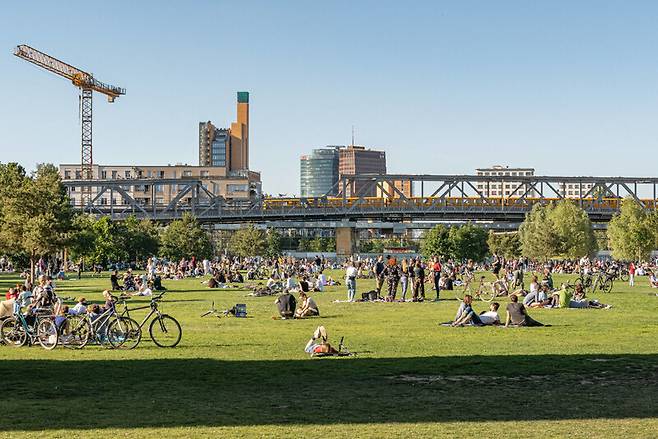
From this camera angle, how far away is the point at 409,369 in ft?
64.8

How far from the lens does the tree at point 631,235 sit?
101 meters

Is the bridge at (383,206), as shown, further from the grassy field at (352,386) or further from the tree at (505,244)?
the grassy field at (352,386)

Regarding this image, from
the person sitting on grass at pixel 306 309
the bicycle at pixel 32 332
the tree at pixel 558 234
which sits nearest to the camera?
the bicycle at pixel 32 332

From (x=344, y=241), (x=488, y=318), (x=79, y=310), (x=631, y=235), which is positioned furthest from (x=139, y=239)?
(x=79, y=310)

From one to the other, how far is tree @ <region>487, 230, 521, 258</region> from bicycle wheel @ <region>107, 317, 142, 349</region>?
14110 cm

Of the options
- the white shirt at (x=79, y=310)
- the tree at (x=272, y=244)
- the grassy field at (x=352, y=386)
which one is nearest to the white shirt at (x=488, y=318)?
the grassy field at (x=352, y=386)

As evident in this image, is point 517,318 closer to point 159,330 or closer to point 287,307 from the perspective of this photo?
point 287,307

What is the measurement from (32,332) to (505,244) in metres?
151

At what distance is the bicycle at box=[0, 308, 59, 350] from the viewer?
2333 centimetres

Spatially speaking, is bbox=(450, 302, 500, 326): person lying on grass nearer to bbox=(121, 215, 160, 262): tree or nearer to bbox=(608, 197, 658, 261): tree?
bbox=(608, 197, 658, 261): tree

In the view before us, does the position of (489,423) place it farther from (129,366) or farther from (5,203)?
(5,203)

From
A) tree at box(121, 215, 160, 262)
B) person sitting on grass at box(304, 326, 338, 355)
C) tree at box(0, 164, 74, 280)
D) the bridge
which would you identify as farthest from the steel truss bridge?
person sitting on grass at box(304, 326, 338, 355)

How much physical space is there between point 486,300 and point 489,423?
3154 cm

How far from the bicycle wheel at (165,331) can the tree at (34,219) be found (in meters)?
34.0
